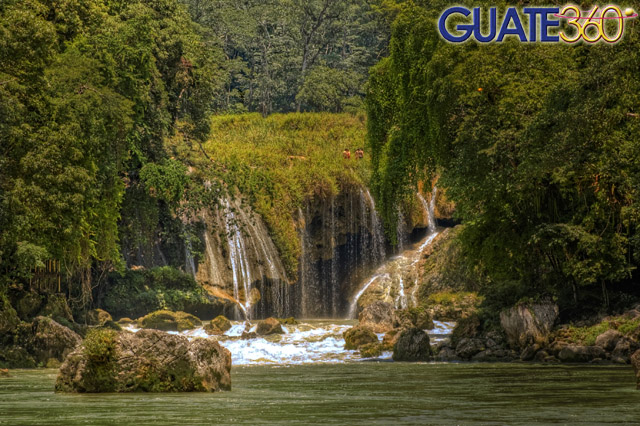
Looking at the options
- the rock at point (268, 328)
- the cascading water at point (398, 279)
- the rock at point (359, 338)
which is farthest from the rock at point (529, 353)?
the cascading water at point (398, 279)

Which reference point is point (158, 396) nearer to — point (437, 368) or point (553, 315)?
point (437, 368)

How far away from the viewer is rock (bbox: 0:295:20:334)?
2366 cm

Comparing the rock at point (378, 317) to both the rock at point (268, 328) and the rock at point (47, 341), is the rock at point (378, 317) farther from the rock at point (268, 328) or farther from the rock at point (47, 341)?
the rock at point (47, 341)

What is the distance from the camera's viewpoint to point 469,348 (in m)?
24.3

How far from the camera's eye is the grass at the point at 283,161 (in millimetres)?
34469

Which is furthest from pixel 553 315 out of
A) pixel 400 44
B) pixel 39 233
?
pixel 39 233

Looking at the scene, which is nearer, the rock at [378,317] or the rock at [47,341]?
the rock at [47,341]

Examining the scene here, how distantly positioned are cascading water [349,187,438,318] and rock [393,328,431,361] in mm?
16056

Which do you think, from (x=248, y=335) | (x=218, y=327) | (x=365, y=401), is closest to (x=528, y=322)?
(x=248, y=335)

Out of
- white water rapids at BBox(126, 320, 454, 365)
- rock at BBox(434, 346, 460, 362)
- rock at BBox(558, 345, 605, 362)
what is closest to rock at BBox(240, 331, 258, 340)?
white water rapids at BBox(126, 320, 454, 365)

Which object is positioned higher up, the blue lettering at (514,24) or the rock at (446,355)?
the blue lettering at (514,24)

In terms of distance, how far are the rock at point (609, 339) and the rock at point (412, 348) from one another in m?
4.19

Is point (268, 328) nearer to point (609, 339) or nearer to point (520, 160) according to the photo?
point (520, 160)

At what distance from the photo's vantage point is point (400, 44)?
1104 inches
